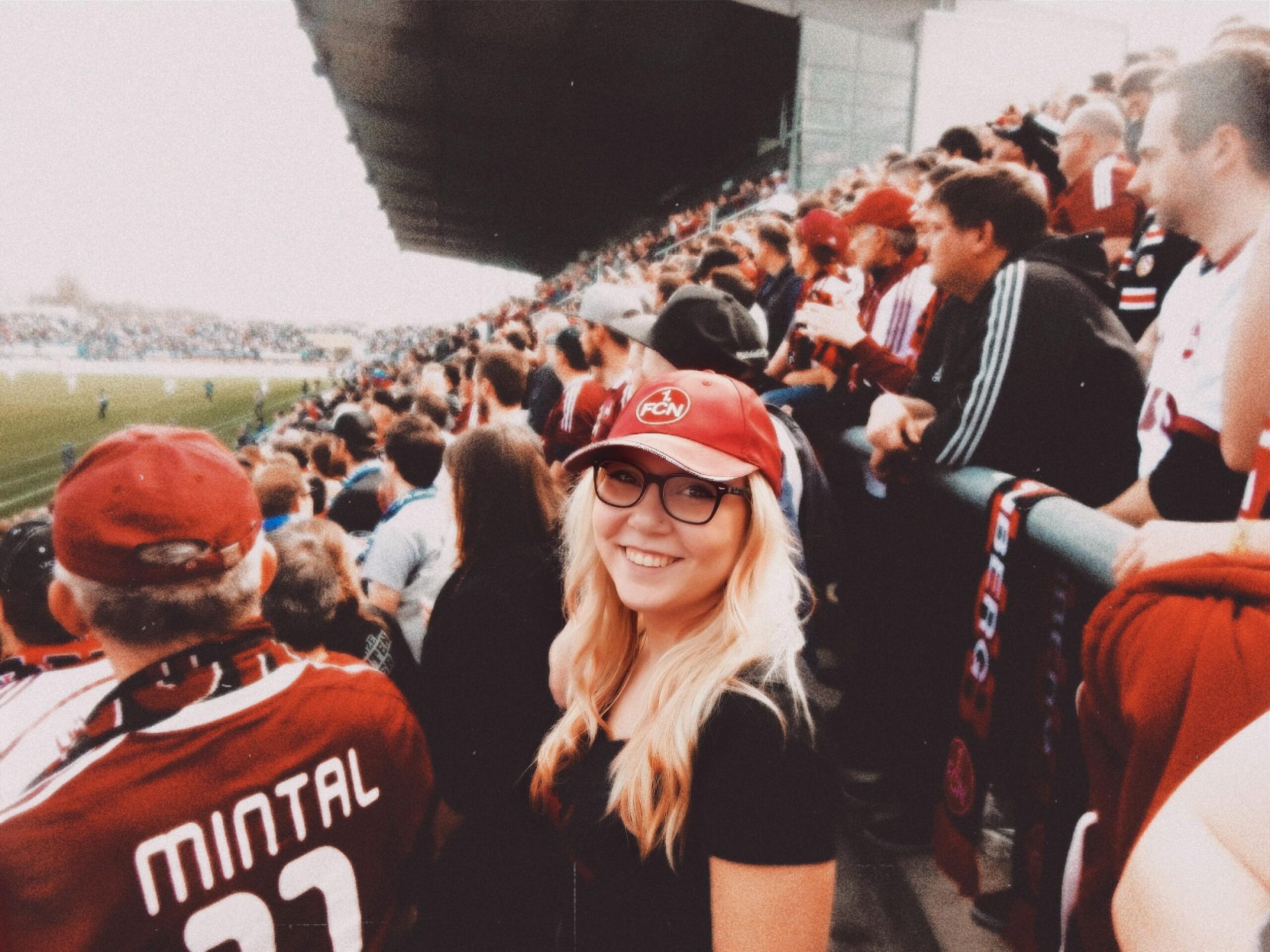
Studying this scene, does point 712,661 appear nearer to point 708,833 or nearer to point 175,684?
point 708,833

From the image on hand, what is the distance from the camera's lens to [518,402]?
16.2 feet

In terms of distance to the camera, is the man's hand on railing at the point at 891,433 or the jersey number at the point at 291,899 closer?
the jersey number at the point at 291,899

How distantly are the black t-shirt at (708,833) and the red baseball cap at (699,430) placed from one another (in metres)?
0.41

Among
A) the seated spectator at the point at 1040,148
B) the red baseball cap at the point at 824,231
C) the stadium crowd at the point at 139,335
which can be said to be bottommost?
the stadium crowd at the point at 139,335

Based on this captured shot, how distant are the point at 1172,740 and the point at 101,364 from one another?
4249 cm

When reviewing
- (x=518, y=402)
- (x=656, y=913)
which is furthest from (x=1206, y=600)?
(x=518, y=402)

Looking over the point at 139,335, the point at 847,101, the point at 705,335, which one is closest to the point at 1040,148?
the point at 705,335

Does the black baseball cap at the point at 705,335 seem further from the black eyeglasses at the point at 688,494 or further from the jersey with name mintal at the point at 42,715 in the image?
the jersey with name mintal at the point at 42,715

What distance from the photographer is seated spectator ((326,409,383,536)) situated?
4.77 meters

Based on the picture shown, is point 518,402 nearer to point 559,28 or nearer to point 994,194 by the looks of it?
point 994,194

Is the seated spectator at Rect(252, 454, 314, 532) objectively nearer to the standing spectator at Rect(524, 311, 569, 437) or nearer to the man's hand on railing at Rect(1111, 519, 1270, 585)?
the standing spectator at Rect(524, 311, 569, 437)

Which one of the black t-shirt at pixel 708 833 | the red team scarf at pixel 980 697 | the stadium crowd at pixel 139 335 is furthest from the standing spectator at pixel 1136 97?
the stadium crowd at pixel 139 335

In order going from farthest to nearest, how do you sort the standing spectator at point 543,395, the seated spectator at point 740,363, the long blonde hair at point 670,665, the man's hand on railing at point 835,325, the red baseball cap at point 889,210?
the standing spectator at point 543,395 → the red baseball cap at point 889,210 → the man's hand on railing at point 835,325 → the seated spectator at point 740,363 → the long blonde hair at point 670,665

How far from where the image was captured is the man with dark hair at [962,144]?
5.98 metres
